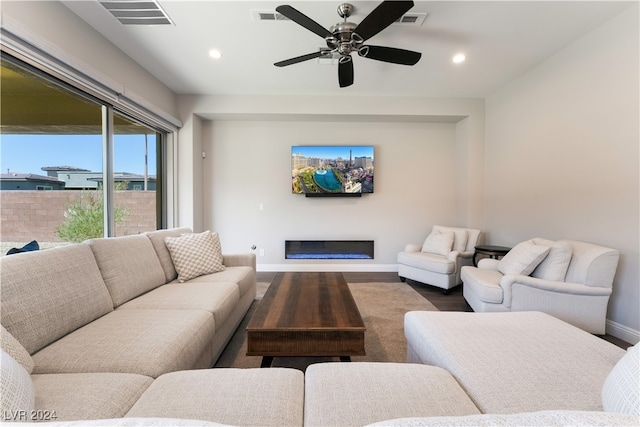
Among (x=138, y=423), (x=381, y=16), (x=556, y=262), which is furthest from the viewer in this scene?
(x=556, y=262)

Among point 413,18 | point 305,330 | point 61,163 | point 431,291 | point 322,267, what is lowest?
point 431,291

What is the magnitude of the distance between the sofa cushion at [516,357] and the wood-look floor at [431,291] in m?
1.46

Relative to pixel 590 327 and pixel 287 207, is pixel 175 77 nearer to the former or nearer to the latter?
pixel 287 207

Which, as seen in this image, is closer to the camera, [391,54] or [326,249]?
[391,54]

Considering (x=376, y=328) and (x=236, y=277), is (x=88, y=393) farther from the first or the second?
(x=376, y=328)

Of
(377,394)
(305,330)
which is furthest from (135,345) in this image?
(377,394)

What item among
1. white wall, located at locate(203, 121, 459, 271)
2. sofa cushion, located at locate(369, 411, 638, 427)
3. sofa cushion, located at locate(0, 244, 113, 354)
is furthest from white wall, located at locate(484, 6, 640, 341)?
sofa cushion, located at locate(0, 244, 113, 354)

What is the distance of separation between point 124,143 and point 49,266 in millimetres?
2138

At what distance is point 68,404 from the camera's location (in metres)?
0.89

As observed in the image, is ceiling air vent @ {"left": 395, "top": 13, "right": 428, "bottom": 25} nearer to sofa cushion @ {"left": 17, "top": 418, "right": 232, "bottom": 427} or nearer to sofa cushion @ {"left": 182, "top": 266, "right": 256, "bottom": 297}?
sofa cushion @ {"left": 182, "top": 266, "right": 256, "bottom": 297}

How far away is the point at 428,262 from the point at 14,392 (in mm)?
3547

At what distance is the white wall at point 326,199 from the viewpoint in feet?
14.1

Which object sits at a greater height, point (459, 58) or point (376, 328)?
point (459, 58)

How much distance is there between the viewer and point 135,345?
126 cm
